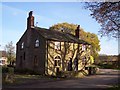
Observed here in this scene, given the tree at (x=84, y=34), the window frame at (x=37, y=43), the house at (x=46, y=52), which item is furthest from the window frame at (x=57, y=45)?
the tree at (x=84, y=34)

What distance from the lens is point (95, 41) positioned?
3334 inches

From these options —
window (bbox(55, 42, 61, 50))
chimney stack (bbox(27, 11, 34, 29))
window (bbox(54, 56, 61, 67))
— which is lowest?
window (bbox(54, 56, 61, 67))

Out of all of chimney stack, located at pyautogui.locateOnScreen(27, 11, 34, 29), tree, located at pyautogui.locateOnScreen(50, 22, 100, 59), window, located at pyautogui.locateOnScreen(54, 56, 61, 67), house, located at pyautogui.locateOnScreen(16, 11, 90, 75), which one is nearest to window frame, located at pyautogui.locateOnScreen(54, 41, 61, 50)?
house, located at pyautogui.locateOnScreen(16, 11, 90, 75)

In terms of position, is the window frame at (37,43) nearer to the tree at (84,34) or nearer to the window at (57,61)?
the window at (57,61)

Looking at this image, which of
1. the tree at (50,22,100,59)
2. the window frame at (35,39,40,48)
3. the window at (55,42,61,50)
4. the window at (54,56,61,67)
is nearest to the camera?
the window at (54,56,61,67)

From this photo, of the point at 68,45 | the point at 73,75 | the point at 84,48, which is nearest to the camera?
the point at 73,75

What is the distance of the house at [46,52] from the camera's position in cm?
4250

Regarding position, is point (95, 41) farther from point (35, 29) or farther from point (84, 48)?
point (35, 29)

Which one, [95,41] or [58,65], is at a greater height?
[95,41]

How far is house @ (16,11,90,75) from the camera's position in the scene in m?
42.5

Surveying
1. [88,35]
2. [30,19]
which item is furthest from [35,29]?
[88,35]

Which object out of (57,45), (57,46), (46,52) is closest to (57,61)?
(57,46)

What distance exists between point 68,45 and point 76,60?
4173mm

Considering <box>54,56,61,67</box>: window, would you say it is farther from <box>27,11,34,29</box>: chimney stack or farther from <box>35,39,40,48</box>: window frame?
<box>27,11,34,29</box>: chimney stack
